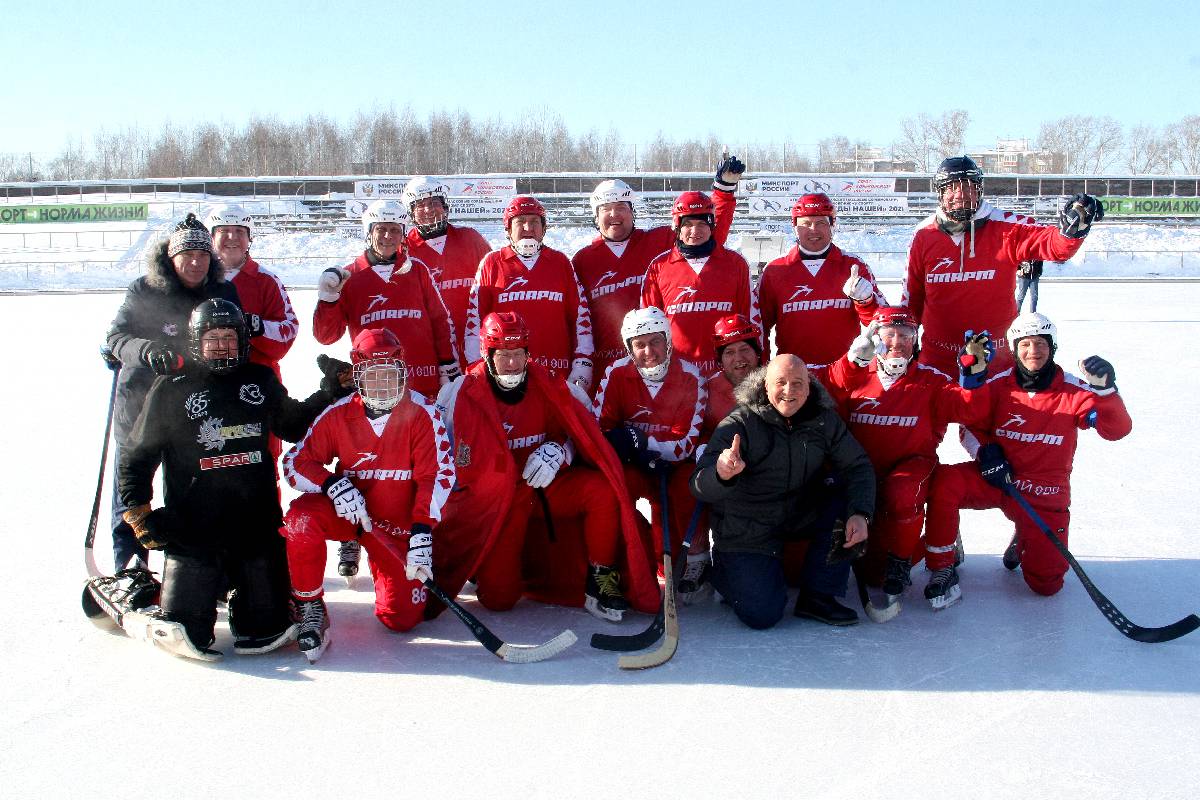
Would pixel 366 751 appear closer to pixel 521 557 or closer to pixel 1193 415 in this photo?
pixel 521 557

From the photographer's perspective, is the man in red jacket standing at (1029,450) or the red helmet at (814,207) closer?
the man in red jacket standing at (1029,450)

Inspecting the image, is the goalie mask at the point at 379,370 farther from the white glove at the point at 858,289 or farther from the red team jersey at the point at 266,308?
the white glove at the point at 858,289

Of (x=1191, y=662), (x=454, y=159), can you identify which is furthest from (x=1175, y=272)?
(x=454, y=159)

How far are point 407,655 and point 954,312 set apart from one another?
3.32 meters

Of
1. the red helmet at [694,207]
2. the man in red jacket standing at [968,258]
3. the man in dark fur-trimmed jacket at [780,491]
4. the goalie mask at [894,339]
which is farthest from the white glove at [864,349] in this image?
the red helmet at [694,207]

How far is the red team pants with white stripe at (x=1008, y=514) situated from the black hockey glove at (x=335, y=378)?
260 cm

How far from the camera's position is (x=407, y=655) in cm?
365

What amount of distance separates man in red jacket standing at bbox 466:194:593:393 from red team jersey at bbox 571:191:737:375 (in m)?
0.25

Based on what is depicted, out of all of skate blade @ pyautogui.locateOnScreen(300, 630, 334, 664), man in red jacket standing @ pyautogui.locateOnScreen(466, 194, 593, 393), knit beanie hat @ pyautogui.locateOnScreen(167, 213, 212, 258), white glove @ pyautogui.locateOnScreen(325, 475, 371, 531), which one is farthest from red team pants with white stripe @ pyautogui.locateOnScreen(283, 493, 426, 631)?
man in red jacket standing @ pyautogui.locateOnScreen(466, 194, 593, 393)

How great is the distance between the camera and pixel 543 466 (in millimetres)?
4043

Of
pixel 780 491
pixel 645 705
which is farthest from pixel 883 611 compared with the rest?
pixel 645 705

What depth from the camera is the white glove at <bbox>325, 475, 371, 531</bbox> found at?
144 inches

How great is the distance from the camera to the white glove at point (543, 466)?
4047 mm

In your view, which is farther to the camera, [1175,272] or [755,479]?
[1175,272]
